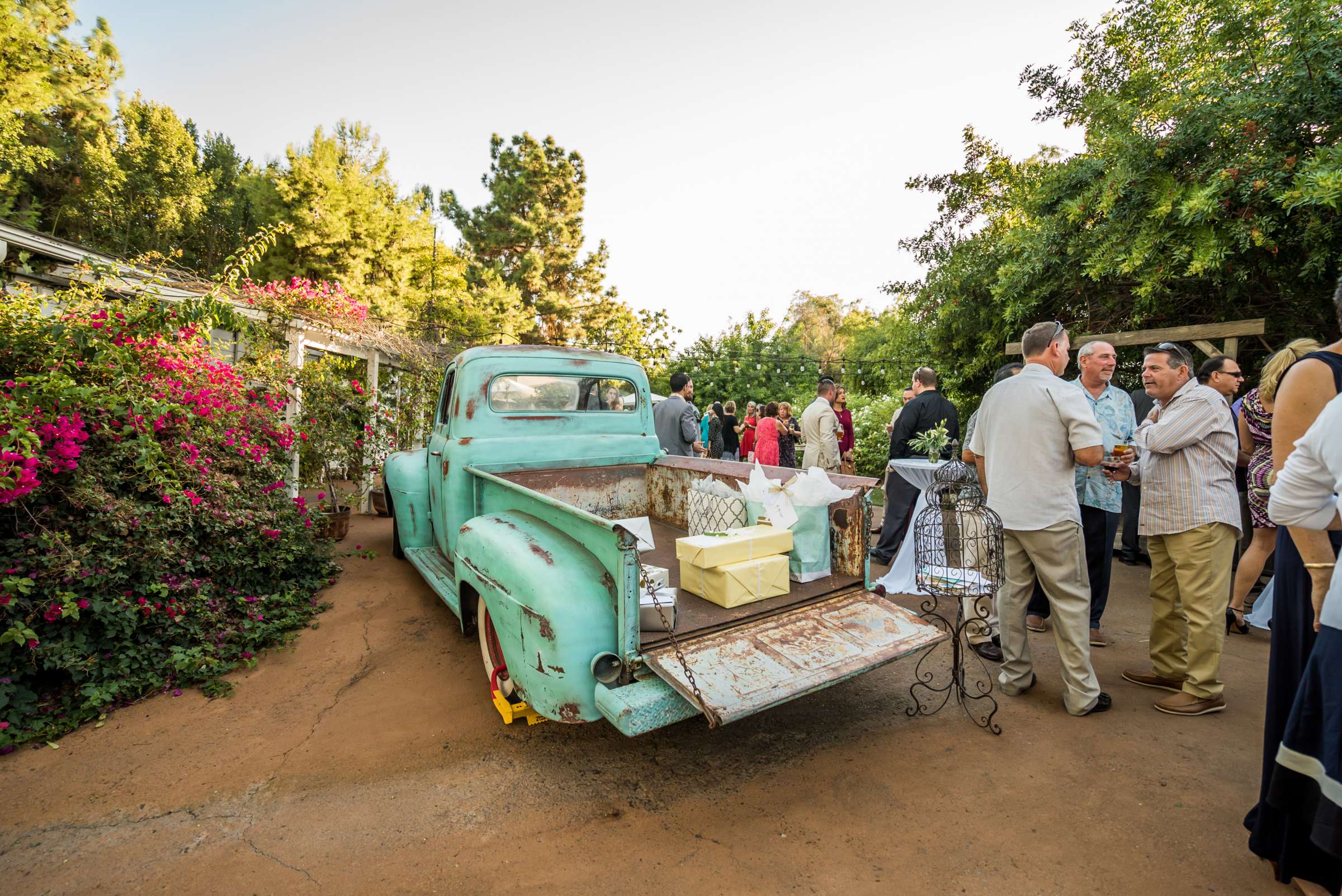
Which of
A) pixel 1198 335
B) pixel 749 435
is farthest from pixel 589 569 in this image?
pixel 749 435

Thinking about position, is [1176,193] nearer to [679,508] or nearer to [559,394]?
[679,508]

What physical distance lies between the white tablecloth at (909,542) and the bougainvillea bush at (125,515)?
13.8ft

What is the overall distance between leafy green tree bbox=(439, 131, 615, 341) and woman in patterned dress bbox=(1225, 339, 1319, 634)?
1873 cm

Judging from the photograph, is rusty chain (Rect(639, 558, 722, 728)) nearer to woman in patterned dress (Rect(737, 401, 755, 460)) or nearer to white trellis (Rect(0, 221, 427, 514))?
white trellis (Rect(0, 221, 427, 514))

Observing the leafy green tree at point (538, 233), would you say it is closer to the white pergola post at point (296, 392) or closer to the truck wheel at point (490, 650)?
the white pergola post at point (296, 392)

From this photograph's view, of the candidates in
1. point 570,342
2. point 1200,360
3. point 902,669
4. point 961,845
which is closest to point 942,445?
point 902,669

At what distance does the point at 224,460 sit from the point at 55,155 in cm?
1953

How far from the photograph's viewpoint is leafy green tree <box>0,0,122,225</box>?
1310cm

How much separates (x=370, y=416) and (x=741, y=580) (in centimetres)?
552

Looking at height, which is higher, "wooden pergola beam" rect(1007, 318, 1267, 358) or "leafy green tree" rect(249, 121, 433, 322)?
"leafy green tree" rect(249, 121, 433, 322)

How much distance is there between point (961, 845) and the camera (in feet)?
6.70

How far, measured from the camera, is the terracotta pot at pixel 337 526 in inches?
235

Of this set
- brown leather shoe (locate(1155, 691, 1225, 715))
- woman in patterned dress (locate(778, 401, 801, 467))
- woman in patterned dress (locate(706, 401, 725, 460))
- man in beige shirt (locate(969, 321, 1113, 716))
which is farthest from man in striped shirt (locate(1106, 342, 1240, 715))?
woman in patterned dress (locate(706, 401, 725, 460))

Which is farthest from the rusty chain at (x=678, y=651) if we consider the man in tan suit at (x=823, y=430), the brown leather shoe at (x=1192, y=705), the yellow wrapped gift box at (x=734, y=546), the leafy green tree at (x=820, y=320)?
the leafy green tree at (x=820, y=320)
